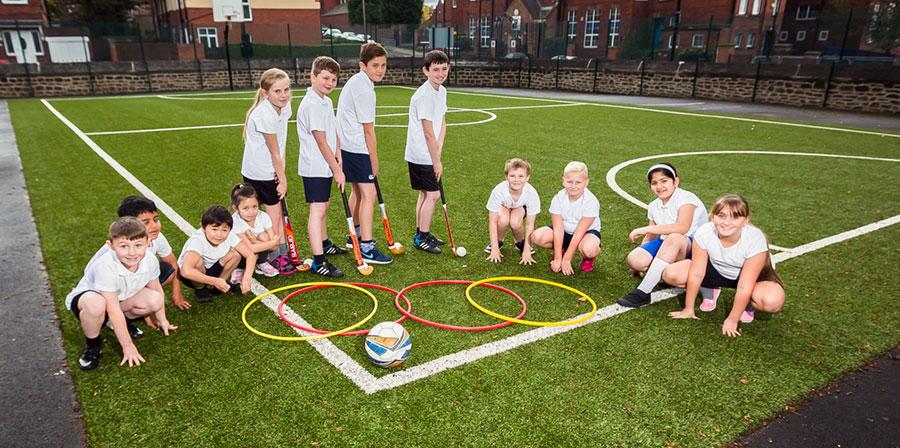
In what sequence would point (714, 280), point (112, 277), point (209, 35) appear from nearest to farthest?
point (112, 277), point (714, 280), point (209, 35)

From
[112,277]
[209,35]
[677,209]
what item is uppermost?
[209,35]

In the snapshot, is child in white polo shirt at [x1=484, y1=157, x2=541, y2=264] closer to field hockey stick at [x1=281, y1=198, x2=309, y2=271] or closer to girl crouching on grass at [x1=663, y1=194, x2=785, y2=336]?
girl crouching on grass at [x1=663, y1=194, x2=785, y2=336]

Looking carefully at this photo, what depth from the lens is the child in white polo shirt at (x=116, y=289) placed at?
12.4 feet

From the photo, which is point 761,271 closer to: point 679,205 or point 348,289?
point 679,205

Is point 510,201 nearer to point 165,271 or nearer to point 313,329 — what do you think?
point 313,329

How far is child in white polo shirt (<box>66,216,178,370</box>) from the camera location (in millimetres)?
3793

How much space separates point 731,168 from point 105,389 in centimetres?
1057

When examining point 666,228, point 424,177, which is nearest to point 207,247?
point 424,177

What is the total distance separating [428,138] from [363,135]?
27.6 inches

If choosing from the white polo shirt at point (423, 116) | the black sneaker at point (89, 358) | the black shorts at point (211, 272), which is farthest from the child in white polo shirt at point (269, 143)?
the black sneaker at point (89, 358)

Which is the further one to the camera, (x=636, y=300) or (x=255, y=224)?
(x=255, y=224)

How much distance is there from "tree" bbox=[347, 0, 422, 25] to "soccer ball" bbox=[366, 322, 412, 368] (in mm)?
61833

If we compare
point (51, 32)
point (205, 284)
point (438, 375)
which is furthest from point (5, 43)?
point (438, 375)

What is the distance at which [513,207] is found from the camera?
5.91m
